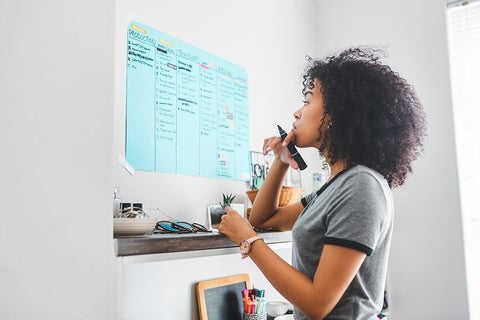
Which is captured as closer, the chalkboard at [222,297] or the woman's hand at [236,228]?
the woman's hand at [236,228]

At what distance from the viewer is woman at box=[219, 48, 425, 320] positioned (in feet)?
2.73

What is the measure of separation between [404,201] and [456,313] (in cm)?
59

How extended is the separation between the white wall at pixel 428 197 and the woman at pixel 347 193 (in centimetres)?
109


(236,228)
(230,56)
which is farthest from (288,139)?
(230,56)

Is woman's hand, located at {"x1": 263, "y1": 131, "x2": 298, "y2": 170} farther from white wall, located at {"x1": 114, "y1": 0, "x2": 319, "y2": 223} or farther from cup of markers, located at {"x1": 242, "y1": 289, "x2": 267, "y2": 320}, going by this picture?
cup of markers, located at {"x1": 242, "y1": 289, "x2": 267, "y2": 320}

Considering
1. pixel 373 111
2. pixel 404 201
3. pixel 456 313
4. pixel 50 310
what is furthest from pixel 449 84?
pixel 50 310

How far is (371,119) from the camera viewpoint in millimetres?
1018

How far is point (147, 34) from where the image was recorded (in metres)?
1.39

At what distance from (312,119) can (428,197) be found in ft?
4.09

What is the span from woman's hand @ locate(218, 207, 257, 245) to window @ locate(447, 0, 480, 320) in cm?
141

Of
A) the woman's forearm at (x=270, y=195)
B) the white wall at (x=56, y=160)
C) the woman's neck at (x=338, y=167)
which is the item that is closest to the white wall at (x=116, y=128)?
the white wall at (x=56, y=160)

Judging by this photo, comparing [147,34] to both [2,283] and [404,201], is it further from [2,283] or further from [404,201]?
[404,201]

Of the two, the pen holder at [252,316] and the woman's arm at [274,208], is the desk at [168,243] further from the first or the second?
the pen holder at [252,316]

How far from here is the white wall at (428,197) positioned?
1.95m
